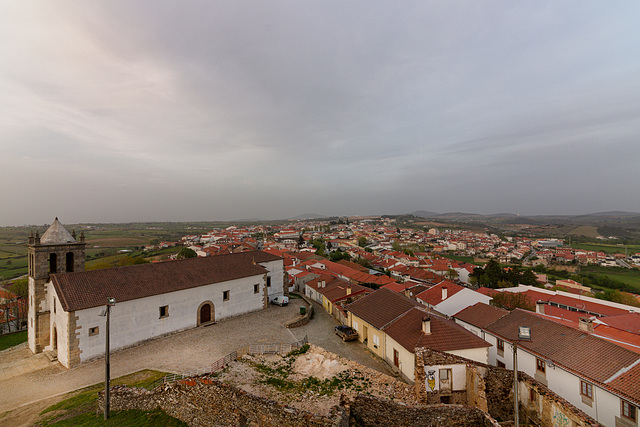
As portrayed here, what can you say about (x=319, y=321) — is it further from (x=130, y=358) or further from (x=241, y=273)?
(x=130, y=358)

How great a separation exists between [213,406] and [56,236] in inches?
787

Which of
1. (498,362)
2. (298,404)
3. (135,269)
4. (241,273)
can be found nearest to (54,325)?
(135,269)

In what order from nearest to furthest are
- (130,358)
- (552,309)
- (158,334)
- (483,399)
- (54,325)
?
1. (483,399)
2. (130,358)
3. (54,325)
4. (158,334)
5. (552,309)

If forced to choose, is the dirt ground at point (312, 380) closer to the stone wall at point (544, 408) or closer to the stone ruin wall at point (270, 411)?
the stone ruin wall at point (270, 411)

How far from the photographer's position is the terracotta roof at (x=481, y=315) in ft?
72.6

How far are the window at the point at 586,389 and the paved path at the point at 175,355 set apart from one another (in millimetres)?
9406

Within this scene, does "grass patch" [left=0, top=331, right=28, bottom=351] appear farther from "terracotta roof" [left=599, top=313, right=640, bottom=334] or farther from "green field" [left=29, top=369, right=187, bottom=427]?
"terracotta roof" [left=599, top=313, right=640, bottom=334]

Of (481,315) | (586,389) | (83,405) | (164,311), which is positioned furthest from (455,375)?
(164,311)

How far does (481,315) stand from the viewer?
23594 millimetres

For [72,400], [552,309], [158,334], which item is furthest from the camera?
[552,309]

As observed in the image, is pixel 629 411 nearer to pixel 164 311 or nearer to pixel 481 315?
pixel 481 315

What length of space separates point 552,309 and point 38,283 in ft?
148

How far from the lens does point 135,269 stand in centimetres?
2125

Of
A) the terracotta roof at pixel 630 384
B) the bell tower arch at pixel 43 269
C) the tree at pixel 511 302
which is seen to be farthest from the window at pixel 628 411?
the bell tower arch at pixel 43 269
